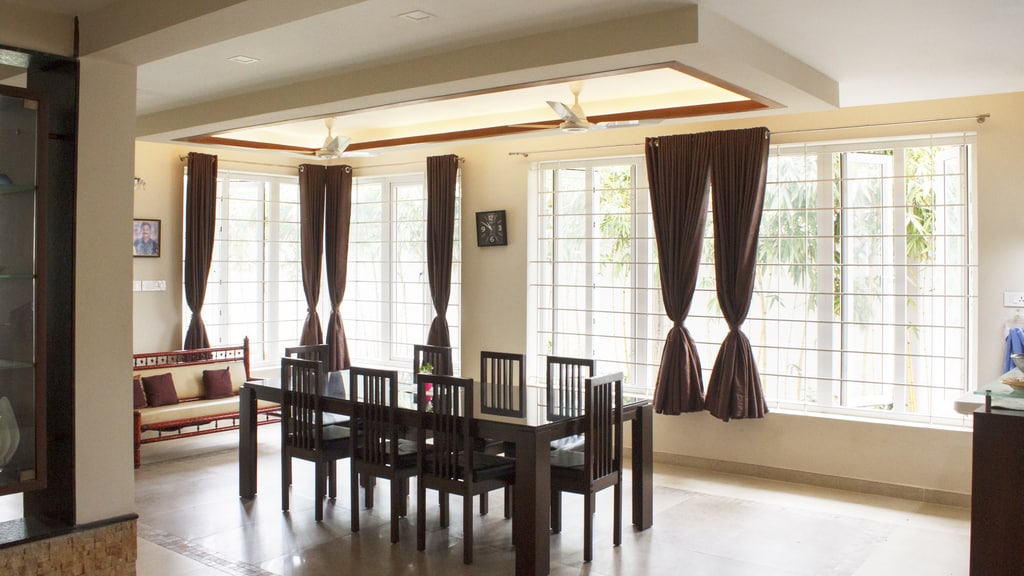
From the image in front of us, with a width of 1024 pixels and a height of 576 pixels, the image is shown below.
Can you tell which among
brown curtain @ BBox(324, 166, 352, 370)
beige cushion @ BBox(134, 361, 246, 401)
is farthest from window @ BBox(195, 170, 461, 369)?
beige cushion @ BBox(134, 361, 246, 401)

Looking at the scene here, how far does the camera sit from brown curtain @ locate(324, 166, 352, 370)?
27.9 ft

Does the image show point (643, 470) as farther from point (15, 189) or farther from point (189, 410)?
point (189, 410)

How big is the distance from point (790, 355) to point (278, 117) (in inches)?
161

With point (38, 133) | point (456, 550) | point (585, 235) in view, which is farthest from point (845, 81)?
point (38, 133)

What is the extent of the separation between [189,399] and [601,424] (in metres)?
4.14

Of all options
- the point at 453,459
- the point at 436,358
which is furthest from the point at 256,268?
the point at 453,459

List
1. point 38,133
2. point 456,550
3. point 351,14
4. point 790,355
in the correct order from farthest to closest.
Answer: point 790,355, point 456,550, point 351,14, point 38,133

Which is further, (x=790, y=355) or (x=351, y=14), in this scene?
(x=790, y=355)

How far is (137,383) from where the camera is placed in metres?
6.64

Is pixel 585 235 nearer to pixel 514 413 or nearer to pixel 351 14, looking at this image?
pixel 514 413

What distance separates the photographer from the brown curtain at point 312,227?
8.52 metres

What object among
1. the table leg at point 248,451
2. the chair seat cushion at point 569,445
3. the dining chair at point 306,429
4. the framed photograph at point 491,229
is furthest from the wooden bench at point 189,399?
the chair seat cushion at point 569,445

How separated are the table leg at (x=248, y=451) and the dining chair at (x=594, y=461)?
2102 mm

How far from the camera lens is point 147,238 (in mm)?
7480
